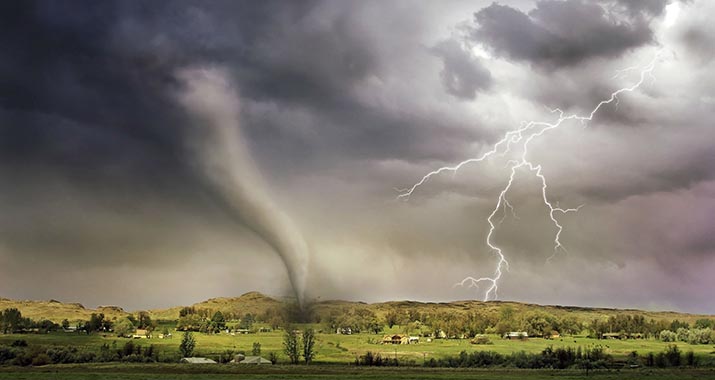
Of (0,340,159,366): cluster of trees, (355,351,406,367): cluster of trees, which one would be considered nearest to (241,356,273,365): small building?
(0,340,159,366): cluster of trees

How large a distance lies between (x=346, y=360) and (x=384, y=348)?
32.0 meters

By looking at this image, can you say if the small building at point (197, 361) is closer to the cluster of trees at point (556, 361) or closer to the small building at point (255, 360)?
the small building at point (255, 360)

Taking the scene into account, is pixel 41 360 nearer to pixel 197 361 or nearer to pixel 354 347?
pixel 197 361

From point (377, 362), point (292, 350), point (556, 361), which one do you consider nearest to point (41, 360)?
point (292, 350)

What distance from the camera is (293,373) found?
116 meters

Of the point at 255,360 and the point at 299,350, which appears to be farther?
the point at 299,350

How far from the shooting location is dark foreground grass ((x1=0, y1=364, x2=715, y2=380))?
104m

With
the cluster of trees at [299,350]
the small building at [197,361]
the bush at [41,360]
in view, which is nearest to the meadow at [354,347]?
the cluster of trees at [299,350]

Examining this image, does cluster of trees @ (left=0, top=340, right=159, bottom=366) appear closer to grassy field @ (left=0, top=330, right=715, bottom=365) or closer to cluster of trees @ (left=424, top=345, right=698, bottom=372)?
grassy field @ (left=0, top=330, right=715, bottom=365)

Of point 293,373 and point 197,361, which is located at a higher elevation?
point 293,373

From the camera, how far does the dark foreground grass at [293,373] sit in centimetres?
10450

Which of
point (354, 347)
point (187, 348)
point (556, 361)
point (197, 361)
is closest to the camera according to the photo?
point (556, 361)

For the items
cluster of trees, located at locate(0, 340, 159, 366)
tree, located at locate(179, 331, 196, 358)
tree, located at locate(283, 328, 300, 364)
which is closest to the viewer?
cluster of trees, located at locate(0, 340, 159, 366)

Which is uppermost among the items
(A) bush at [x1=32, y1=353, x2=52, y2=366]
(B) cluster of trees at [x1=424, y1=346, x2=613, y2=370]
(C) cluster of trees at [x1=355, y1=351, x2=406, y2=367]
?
(B) cluster of trees at [x1=424, y1=346, x2=613, y2=370]
